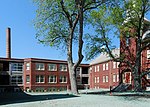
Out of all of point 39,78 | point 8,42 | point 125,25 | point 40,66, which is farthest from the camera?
point 8,42

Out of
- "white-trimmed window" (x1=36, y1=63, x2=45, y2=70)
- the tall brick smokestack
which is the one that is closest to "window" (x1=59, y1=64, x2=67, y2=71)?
"white-trimmed window" (x1=36, y1=63, x2=45, y2=70)

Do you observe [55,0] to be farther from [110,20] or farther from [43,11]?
[110,20]

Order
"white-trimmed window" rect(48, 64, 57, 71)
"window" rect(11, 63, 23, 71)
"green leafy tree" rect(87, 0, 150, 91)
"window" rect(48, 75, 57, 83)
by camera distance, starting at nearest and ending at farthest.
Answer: "green leafy tree" rect(87, 0, 150, 91)
"window" rect(11, 63, 23, 71)
"window" rect(48, 75, 57, 83)
"white-trimmed window" rect(48, 64, 57, 71)

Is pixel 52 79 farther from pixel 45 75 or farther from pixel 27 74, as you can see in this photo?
pixel 27 74

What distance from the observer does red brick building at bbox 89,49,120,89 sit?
57.5 metres

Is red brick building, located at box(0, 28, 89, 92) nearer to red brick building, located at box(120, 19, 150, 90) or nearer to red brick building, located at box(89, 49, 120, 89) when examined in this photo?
red brick building, located at box(89, 49, 120, 89)

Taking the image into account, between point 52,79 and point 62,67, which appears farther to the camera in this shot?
point 62,67

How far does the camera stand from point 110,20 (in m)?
38.5

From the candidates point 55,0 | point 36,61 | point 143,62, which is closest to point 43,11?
point 55,0

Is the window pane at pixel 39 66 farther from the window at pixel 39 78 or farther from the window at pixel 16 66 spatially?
the window at pixel 16 66

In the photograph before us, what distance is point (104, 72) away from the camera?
210 feet

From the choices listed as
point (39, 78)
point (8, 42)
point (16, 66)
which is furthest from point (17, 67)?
point (8, 42)

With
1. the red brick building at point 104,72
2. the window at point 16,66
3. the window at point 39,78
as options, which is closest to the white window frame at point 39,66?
the window at point 39,78

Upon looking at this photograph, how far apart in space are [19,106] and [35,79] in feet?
157
